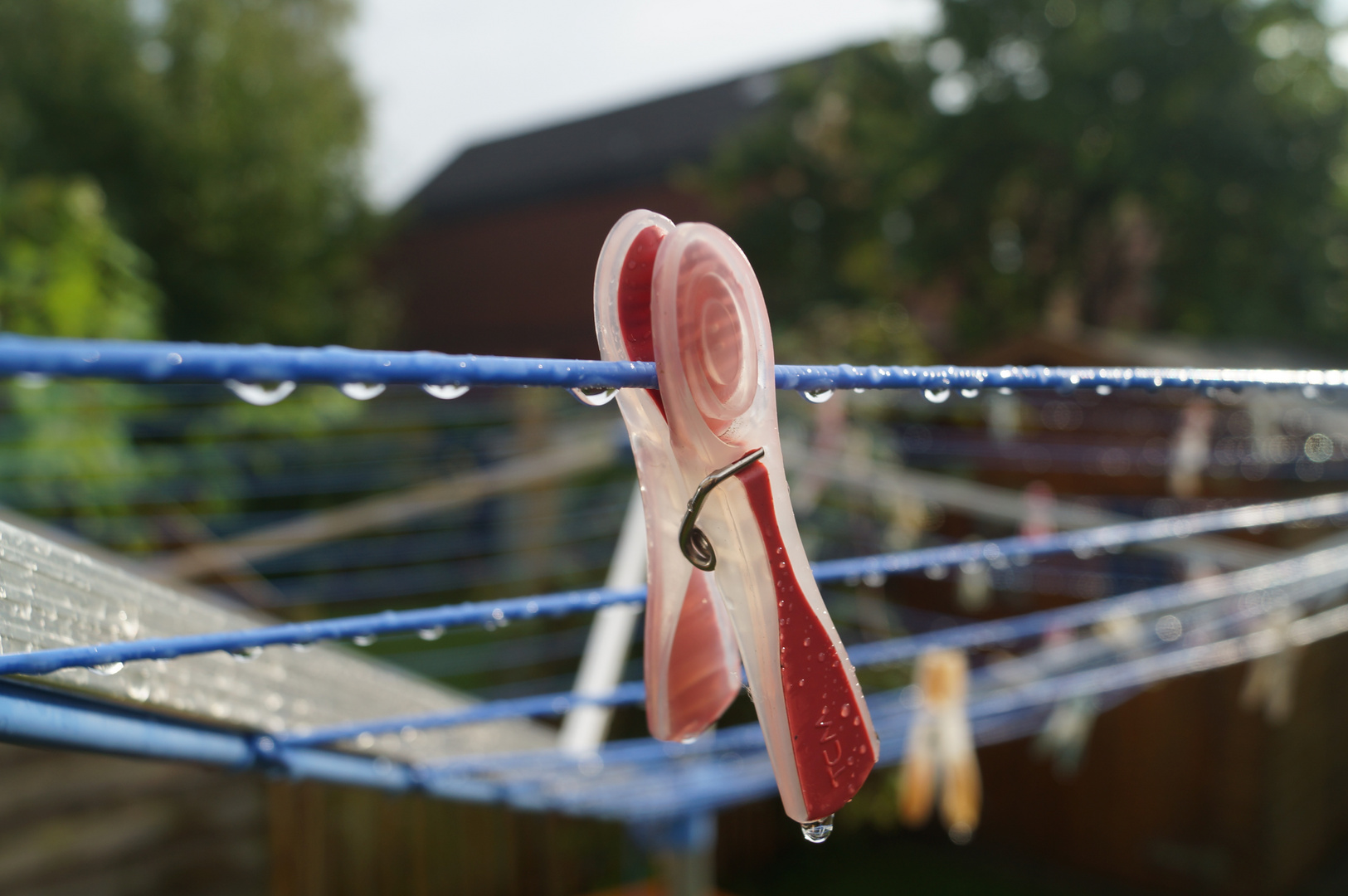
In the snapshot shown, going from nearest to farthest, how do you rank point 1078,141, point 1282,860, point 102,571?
point 102,571, point 1282,860, point 1078,141

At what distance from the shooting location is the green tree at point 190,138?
22.9 ft

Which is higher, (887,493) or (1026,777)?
(887,493)

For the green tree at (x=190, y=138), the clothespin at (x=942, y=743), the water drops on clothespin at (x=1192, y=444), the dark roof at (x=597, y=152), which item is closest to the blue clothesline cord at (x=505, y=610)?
the clothespin at (x=942, y=743)

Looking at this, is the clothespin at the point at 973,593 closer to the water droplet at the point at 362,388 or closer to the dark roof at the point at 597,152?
the water droplet at the point at 362,388

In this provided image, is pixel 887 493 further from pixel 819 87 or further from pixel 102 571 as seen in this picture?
pixel 819 87

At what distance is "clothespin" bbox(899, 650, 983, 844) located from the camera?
1646 mm

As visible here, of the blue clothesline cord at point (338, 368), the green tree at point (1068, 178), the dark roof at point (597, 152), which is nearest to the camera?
the blue clothesline cord at point (338, 368)

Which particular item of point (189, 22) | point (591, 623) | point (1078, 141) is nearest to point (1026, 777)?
point (591, 623)

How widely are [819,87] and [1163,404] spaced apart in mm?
5831

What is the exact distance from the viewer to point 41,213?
11.9 ft

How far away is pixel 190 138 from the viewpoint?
7.21m

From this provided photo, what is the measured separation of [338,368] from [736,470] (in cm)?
19

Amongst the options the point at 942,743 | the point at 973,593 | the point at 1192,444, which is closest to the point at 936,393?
the point at 942,743

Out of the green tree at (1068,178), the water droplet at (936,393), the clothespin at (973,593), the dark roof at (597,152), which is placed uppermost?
the dark roof at (597,152)
